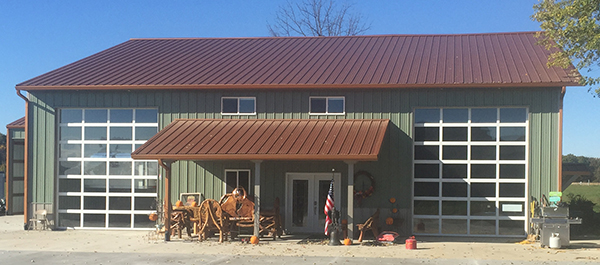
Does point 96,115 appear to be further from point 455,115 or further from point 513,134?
point 513,134

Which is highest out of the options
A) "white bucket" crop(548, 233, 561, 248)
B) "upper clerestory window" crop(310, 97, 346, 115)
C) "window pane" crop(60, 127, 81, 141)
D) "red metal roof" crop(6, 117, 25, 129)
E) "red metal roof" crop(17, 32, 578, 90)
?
"red metal roof" crop(17, 32, 578, 90)

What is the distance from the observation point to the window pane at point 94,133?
19891 millimetres

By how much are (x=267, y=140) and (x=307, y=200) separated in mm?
2733

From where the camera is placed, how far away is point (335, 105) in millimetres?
18984

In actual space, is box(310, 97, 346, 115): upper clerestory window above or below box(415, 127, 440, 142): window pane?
above

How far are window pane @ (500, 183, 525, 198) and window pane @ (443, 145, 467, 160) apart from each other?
1.36 meters

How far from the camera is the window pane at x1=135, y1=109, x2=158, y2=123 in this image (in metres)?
19.7

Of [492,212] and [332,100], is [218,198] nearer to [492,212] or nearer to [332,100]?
[332,100]

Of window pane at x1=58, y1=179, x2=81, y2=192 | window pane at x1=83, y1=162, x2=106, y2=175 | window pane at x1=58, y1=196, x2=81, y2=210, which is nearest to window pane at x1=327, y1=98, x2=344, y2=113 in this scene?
window pane at x1=83, y1=162, x2=106, y2=175

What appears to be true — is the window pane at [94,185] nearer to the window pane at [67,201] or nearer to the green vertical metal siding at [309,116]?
the window pane at [67,201]

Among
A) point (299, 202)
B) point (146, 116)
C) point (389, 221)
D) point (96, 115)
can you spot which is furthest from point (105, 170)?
point (389, 221)

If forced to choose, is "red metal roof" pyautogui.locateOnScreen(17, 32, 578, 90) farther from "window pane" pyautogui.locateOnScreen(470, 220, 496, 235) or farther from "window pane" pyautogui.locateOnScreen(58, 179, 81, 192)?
"window pane" pyautogui.locateOnScreen(470, 220, 496, 235)

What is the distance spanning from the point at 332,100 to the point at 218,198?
4529 mm

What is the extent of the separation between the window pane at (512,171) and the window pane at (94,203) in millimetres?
12103
